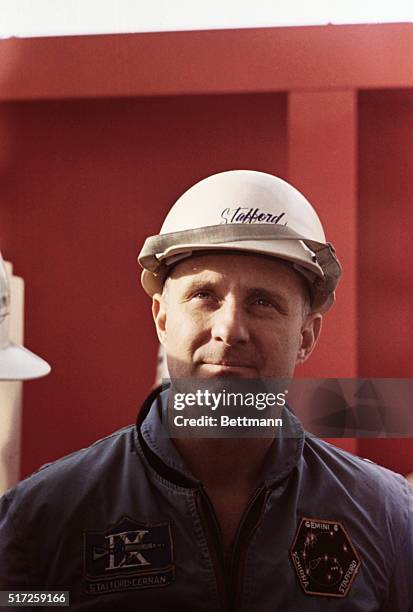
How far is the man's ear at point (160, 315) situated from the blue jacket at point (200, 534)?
103 millimetres

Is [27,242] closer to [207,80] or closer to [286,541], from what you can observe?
[207,80]

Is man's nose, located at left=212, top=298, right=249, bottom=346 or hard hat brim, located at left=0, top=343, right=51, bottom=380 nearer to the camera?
man's nose, located at left=212, top=298, right=249, bottom=346

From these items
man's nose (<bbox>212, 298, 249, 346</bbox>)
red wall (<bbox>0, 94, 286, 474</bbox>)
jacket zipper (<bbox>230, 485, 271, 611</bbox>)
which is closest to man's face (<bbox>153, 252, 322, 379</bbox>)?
man's nose (<bbox>212, 298, 249, 346</bbox>)

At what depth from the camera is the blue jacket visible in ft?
4.09

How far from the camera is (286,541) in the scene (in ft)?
4.15

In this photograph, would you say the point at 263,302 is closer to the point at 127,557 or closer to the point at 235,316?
the point at 235,316

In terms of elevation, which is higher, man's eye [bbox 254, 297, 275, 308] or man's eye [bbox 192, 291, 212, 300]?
man's eye [bbox 192, 291, 212, 300]

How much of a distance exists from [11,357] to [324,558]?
0.63 metres

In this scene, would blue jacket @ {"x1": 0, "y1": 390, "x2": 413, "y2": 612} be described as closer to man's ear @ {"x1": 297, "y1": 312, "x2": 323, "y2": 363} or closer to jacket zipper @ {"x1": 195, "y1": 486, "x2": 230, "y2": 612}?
jacket zipper @ {"x1": 195, "y1": 486, "x2": 230, "y2": 612}

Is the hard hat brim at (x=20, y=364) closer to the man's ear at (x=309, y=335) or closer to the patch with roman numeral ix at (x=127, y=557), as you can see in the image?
the patch with roman numeral ix at (x=127, y=557)

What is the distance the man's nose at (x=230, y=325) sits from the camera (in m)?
1.23

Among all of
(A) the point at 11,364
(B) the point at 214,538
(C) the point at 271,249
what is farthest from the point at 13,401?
(C) the point at 271,249

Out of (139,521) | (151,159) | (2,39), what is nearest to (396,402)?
(139,521)

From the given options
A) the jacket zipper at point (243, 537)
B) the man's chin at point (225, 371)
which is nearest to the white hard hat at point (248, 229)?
the man's chin at point (225, 371)
